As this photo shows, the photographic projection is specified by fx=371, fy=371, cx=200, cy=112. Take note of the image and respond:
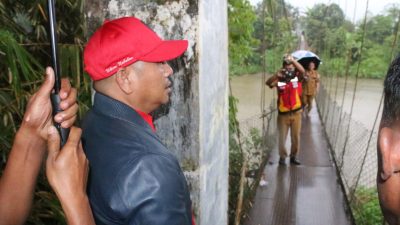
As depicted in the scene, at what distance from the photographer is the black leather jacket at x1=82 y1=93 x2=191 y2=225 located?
66 centimetres

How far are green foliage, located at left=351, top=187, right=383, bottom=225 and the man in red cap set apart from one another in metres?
2.34

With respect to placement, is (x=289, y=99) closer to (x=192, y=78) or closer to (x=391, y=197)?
(x=192, y=78)

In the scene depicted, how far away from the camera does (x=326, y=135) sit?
5348 mm

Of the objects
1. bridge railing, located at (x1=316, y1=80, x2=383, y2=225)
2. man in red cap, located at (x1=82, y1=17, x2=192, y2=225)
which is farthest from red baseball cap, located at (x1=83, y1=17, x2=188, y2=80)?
bridge railing, located at (x1=316, y1=80, x2=383, y2=225)

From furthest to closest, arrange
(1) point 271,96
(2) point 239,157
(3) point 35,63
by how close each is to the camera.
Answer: (1) point 271,96, (2) point 239,157, (3) point 35,63

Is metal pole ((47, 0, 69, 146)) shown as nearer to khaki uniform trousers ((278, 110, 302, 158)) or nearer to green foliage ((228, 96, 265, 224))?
green foliage ((228, 96, 265, 224))

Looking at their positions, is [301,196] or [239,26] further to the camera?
[301,196]

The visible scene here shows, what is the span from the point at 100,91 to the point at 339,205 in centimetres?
267

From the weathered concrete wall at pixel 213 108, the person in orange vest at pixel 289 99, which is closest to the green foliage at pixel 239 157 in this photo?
the person in orange vest at pixel 289 99

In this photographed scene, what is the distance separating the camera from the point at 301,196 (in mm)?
3125

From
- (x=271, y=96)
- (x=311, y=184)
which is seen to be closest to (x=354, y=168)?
(x=311, y=184)

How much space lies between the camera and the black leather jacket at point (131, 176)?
66 centimetres

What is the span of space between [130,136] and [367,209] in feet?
11.6

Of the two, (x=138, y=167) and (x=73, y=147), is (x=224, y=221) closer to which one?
(x=138, y=167)
